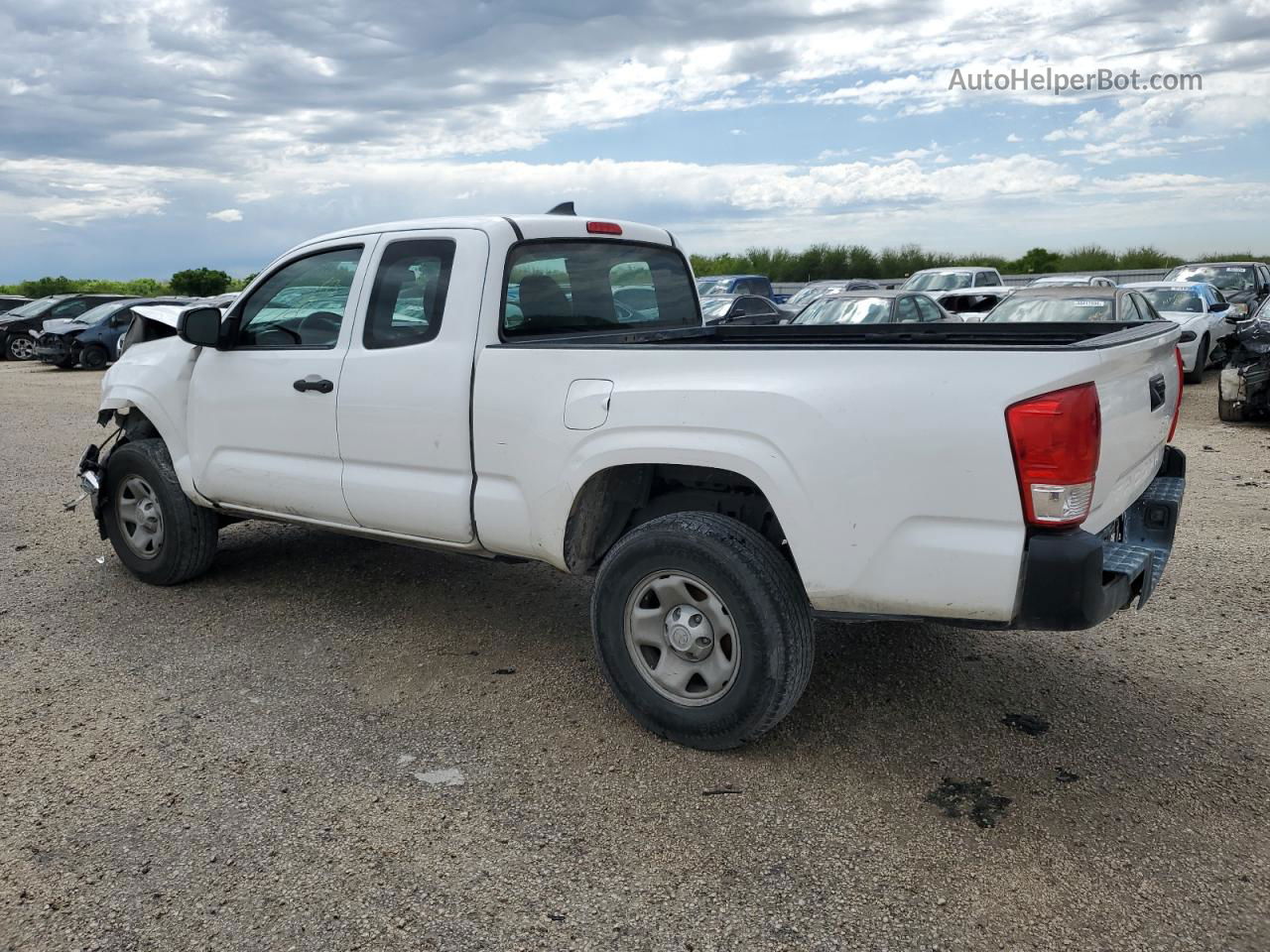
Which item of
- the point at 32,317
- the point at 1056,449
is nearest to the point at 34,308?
the point at 32,317

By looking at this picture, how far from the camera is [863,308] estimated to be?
13.8 meters

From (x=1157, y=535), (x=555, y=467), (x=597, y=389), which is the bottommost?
(x=1157, y=535)

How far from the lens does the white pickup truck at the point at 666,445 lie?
3312mm

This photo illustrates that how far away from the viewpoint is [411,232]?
16.1 ft

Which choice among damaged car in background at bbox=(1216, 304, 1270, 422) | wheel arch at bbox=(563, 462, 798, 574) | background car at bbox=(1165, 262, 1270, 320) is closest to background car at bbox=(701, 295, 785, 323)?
damaged car in background at bbox=(1216, 304, 1270, 422)

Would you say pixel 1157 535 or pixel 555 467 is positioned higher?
pixel 555 467

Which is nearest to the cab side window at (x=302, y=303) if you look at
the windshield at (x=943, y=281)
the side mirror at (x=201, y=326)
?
the side mirror at (x=201, y=326)

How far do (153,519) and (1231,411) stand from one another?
36.6 feet

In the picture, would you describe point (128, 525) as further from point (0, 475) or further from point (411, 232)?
point (0, 475)

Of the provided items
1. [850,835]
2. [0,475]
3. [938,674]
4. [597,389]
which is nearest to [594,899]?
[850,835]

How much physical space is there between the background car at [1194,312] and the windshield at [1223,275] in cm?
591

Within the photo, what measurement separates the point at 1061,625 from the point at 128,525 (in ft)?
17.1

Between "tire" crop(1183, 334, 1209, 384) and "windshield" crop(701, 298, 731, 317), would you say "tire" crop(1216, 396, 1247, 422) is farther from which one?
"windshield" crop(701, 298, 731, 317)

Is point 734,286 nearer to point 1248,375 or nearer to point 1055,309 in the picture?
point 1055,309
